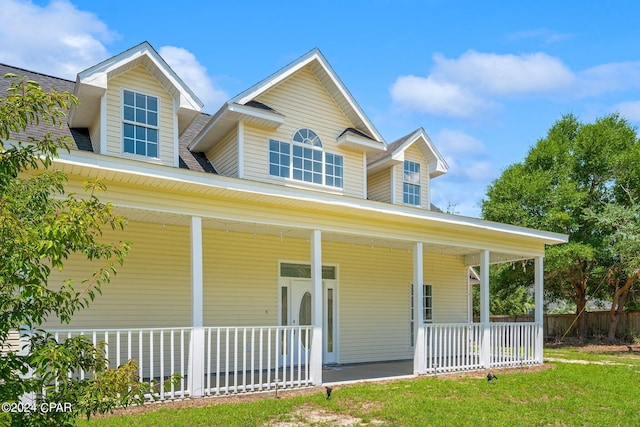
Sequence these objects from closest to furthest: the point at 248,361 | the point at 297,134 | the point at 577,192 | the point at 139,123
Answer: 1. the point at 139,123
2. the point at 248,361
3. the point at 297,134
4. the point at 577,192

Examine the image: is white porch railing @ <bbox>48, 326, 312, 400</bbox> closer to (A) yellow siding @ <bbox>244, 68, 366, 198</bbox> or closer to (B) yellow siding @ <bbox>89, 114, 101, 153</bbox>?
(B) yellow siding @ <bbox>89, 114, 101, 153</bbox>

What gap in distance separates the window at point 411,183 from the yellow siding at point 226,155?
5.06 m

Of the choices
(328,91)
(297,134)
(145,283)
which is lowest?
(145,283)

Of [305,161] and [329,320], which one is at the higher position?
[305,161]

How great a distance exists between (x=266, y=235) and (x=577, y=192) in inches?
609

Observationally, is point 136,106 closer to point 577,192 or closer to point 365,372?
point 365,372

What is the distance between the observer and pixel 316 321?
10.2 m

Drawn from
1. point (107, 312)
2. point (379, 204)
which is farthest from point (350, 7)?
point (107, 312)

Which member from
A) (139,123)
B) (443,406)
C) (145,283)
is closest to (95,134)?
(139,123)

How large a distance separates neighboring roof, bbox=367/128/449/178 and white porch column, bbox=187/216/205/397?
255 inches

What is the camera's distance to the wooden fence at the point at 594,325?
76.1 ft

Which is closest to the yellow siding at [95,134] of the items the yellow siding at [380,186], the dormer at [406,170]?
the dormer at [406,170]

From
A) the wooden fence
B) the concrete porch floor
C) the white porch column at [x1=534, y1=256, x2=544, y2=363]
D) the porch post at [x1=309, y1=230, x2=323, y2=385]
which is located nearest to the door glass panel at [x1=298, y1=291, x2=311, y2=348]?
the concrete porch floor

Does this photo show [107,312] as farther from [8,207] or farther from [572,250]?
[572,250]
